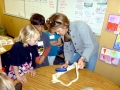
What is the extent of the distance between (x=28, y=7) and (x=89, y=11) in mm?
2055

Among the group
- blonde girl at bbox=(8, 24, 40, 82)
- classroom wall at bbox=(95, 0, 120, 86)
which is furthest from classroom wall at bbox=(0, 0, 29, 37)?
blonde girl at bbox=(8, 24, 40, 82)

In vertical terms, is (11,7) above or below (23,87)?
above

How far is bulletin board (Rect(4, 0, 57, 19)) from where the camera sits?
122 inches

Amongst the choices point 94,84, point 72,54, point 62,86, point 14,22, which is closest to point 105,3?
point 72,54

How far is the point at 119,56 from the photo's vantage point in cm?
202

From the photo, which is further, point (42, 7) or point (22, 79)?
→ point (42, 7)

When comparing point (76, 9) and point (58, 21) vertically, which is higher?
point (76, 9)

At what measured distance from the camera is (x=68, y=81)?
1.17 meters

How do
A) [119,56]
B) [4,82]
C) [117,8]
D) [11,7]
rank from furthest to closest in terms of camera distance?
[11,7] < [119,56] < [117,8] < [4,82]

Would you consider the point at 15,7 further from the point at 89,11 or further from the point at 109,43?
the point at 109,43

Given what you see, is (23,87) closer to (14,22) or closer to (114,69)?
(114,69)

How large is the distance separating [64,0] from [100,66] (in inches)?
62.9

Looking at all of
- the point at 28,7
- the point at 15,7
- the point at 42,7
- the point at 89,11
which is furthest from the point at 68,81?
the point at 15,7

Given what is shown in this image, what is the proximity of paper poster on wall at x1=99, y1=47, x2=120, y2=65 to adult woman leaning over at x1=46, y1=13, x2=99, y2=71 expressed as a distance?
1.98ft
